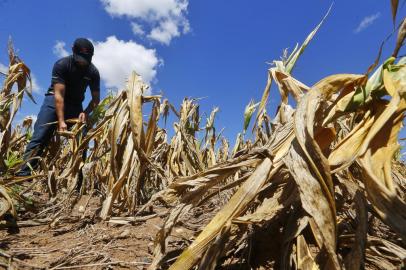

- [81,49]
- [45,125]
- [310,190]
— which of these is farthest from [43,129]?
[310,190]

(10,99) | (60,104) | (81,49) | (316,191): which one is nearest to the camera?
(316,191)

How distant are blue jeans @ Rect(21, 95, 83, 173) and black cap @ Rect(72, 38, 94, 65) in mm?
413

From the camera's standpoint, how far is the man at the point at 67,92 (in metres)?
2.95

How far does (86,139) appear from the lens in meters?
2.04

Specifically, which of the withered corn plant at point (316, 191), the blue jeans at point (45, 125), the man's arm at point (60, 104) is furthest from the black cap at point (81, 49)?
the withered corn plant at point (316, 191)

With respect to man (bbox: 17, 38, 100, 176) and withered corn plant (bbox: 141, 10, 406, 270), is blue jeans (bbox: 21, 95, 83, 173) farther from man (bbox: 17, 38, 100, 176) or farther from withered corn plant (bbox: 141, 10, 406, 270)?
withered corn plant (bbox: 141, 10, 406, 270)

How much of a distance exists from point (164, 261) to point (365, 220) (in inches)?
A: 22.6

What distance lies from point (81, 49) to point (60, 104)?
1.70 feet

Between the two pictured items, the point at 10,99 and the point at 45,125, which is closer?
the point at 10,99

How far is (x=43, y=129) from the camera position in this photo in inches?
117

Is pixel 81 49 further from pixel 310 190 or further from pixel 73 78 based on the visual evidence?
pixel 310 190

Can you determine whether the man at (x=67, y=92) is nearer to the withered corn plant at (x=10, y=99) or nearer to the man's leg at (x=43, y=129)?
the man's leg at (x=43, y=129)

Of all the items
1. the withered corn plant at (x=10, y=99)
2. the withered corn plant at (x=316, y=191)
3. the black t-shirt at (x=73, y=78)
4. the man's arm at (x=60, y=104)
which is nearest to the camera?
the withered corn plant at (x=316, y=191)

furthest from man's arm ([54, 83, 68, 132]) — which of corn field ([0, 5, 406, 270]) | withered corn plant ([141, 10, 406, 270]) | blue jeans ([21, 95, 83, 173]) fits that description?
withered corn plant ([141, 10, 406, 270])
